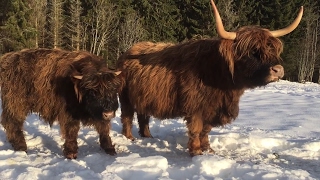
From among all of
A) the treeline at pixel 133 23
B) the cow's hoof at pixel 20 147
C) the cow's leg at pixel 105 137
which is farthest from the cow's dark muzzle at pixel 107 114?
the treeline at pixel 133 23

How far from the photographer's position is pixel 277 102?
11.3 m

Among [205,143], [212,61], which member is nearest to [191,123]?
[205,143]

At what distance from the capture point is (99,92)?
4500mm

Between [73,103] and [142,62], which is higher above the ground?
[142,62]

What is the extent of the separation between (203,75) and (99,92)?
4.51 ft

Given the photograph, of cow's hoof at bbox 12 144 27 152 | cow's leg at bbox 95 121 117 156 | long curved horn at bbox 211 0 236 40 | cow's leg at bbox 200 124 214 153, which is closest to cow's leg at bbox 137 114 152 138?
cow's leg at bbox 95 121 117 156

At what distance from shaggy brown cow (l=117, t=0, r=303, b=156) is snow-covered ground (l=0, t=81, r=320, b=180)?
1.66ft

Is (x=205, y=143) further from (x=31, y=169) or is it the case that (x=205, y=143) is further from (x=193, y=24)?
(x=193, y=24)

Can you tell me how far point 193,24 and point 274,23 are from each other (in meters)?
7.58

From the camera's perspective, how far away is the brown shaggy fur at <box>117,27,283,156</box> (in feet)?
13.9

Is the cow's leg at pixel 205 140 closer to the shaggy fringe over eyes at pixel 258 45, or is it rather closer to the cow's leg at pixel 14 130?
the shaggy fringe over eyes at pixel 258 45

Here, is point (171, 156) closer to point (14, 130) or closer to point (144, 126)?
point (144, 126)

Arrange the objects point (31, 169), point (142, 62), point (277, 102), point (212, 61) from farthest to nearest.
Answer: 1. point (277, 102)
2. point (142, 62)
3. point (212, 61)
4. point (31, 169)

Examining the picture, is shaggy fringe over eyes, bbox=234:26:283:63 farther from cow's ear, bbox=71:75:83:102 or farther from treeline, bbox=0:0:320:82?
treeline, bbox=0:0:320:82
